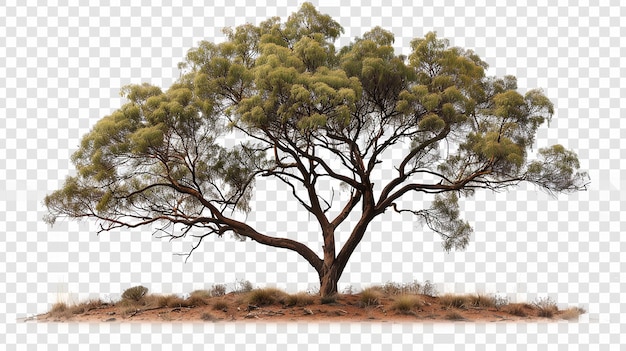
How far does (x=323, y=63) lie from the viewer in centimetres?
1650

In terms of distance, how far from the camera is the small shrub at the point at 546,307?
1742 cm

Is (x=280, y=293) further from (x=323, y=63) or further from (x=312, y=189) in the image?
(x=323, y=63)

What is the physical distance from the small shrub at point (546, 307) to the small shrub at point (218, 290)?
26.8 feet

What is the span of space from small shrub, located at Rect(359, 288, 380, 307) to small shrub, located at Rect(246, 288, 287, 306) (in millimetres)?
1940

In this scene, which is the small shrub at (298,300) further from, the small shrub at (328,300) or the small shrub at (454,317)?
the small shrub at (454,317)

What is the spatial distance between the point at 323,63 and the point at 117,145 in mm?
5162

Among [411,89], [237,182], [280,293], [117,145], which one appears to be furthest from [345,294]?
[117,145]

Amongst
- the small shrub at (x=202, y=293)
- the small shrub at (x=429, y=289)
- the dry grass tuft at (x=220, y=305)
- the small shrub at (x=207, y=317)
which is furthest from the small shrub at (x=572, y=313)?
the small shrub at (x=202, y=293)

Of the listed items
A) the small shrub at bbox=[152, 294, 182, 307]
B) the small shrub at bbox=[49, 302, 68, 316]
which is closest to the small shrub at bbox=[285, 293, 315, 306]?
the small shrub at bbox=[152, 294, 182, 307]

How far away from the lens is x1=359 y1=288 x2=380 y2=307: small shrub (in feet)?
57.0

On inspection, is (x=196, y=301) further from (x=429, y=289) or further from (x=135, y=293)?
(x=429, y=289)

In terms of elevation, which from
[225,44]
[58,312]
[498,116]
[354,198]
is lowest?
[58,312]

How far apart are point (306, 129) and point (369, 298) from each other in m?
4.60

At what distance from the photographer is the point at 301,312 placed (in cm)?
1661
